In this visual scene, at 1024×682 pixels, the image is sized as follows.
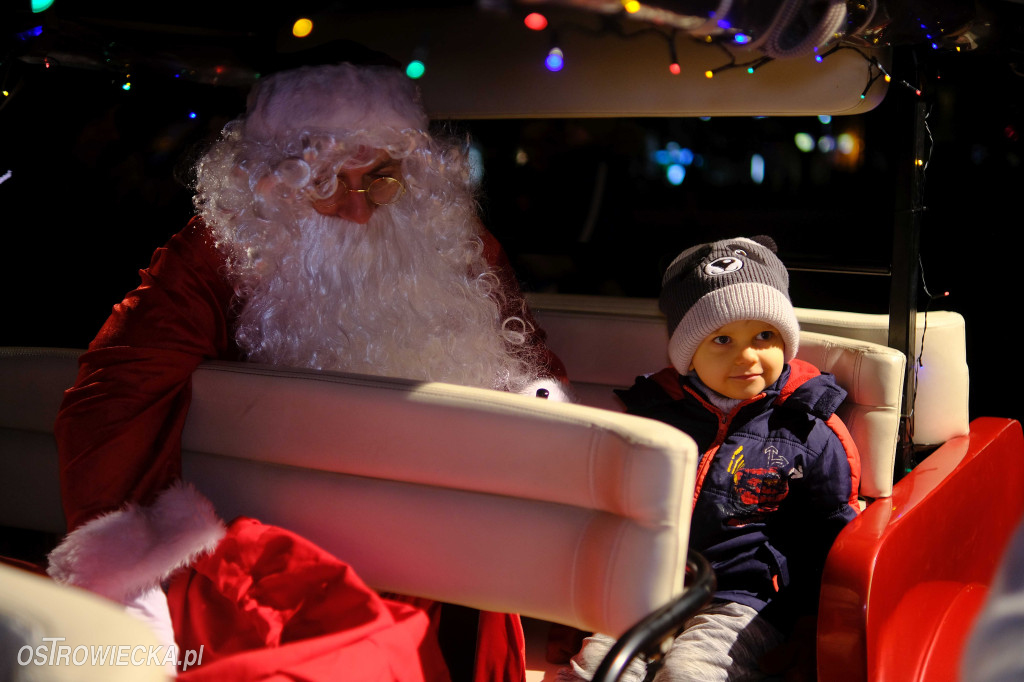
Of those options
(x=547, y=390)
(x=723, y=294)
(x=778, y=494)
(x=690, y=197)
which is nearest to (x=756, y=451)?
(x=778, y=494)

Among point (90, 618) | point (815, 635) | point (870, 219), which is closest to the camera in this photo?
point (90, 618)

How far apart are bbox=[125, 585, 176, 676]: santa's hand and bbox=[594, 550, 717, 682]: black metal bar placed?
0.69 meters

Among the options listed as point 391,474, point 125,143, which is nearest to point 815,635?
point 391,474

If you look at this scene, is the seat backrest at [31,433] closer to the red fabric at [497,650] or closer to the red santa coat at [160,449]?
the red santa coat at [160,449]

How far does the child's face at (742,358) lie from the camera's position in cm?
181

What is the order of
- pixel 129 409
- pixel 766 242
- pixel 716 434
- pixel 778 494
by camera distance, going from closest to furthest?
1. pixel 129 409
2. pixel 778 494
3. pixel 716 434
4. pixel 766 242

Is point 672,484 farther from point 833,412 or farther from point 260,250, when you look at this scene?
point 260,250

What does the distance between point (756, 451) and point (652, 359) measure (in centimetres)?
55

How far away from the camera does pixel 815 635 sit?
158 cm

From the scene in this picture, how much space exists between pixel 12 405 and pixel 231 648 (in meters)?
0.88

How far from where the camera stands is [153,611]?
1.30 metres

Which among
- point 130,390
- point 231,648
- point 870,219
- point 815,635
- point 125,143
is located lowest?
point 815,635

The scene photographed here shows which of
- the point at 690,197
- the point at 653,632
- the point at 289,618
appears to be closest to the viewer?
the point at 653,632

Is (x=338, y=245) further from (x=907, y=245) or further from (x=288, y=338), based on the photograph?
(x=907, y=245)
